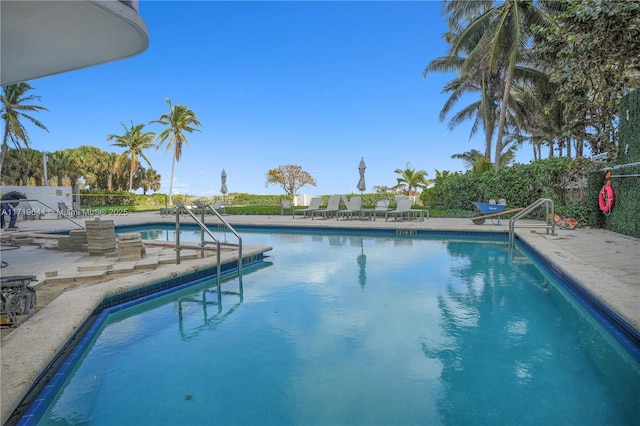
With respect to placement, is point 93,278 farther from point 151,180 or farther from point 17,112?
point 151,180

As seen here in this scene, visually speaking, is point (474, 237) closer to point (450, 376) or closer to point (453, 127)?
point (450, 376)

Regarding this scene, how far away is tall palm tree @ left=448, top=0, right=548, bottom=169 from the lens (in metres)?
15.8

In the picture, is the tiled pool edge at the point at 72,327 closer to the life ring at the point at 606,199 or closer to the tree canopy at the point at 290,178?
the life ring at the point at 606,199

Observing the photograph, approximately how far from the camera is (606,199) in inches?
363

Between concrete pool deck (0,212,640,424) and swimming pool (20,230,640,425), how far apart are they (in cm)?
28

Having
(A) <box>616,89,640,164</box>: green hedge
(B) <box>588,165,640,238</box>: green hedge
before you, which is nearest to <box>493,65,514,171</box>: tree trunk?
(B) <box>588,165,640,238</box>: green hedge

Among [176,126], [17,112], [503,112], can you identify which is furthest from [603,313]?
[17,112]

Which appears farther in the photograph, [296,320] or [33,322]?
[296,320]

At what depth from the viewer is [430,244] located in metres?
9.12

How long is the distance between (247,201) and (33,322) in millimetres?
25788

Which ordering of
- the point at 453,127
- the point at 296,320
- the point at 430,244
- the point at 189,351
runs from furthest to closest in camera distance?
the point at 453,127 → the point at 430,244 → the point at 296,320 → the point at 189,351

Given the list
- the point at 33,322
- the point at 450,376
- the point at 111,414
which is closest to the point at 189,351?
the point at 111,414

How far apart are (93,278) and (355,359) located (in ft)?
11.6

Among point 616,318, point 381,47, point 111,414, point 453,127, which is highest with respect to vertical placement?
point 381,47
